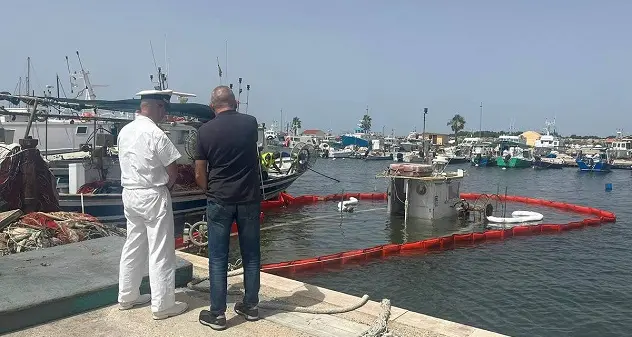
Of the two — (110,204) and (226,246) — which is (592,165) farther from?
(226,246)

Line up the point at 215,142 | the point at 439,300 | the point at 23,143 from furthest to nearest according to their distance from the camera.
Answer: the point at 439,300 → the point at 23,143 → the point at 215,142

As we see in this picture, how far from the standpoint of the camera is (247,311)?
4.52 metres

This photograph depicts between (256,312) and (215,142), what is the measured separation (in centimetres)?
156

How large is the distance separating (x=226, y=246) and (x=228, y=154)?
32.1 inches

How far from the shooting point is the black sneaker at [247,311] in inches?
176

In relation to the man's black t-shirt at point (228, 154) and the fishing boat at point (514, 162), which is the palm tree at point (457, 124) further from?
the man's black t-shirt at point (228, 154)

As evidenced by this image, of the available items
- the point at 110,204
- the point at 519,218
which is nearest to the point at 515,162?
the point at 519,218

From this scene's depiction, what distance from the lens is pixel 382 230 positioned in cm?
2016

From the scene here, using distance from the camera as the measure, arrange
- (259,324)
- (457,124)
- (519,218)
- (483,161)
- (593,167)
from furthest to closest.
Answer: (457,124) < (483,161) < (593,167) < (519,218) < (259,324)

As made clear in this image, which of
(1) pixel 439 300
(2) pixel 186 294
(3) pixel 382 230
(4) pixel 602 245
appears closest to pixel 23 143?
(2) pixel 186 294

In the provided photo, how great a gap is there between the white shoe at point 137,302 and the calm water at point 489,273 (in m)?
7.29

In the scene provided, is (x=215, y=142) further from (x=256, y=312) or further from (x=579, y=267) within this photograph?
(x=579, y=267)

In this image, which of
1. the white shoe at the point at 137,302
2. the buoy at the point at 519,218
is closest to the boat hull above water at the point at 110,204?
the white shoe at the point at 137,302

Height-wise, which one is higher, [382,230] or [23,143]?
[23,143]
